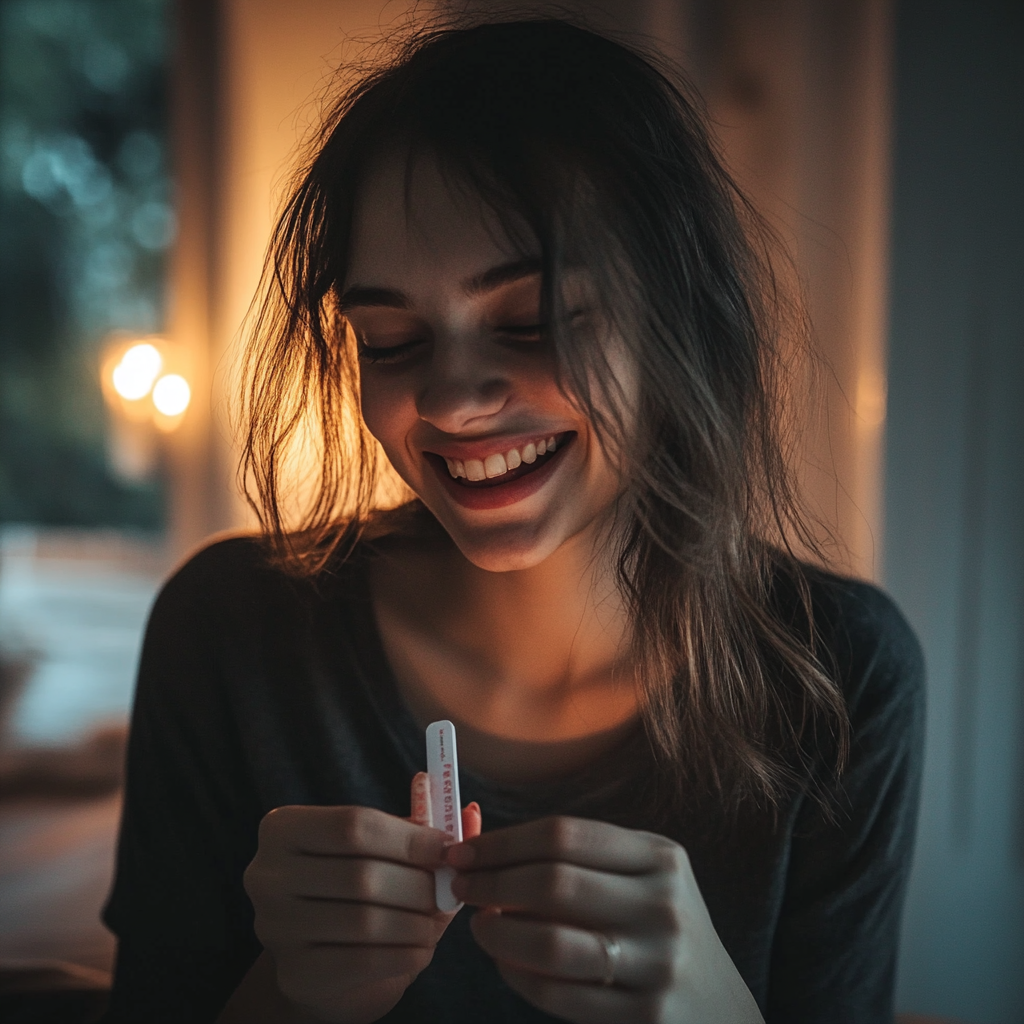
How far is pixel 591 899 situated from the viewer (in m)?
0.49

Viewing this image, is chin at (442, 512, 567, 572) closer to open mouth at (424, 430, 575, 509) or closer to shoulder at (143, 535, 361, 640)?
open mouth at (424, 430, 575, 509)

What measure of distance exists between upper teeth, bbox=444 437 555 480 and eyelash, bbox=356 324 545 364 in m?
0.07

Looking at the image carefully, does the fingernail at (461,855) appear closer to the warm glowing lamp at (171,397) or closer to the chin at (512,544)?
the chin at (512,544)

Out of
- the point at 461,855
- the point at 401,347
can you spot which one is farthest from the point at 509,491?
the point at 461,855

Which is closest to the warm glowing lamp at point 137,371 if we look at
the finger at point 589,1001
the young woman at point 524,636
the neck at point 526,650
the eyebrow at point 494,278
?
the young woman at point 524,636

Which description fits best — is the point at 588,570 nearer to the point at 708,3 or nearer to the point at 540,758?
the point at 540,758

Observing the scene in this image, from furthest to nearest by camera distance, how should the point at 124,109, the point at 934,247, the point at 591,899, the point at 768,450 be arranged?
the point at 124,109 → the point at 934,247 → the point at 768,450 → the point at 591,899

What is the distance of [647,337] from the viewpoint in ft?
2.03

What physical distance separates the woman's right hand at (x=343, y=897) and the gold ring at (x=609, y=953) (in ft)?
0.30

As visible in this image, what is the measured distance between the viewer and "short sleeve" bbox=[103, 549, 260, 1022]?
28.1 inches

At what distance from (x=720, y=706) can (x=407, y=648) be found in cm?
26

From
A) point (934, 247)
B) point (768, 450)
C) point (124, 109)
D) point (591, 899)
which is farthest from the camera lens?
point (124, 109)

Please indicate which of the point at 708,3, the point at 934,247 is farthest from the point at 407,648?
the point at 708,3

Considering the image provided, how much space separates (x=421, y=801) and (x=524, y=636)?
26cm
